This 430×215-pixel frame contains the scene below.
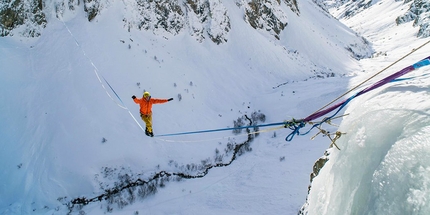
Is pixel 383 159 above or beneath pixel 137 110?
beneath

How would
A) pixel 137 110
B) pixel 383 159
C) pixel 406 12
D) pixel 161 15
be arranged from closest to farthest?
1. pixel 383 159
2. pixel 137 110
3. pixel 161 15
4. pixel 406 12

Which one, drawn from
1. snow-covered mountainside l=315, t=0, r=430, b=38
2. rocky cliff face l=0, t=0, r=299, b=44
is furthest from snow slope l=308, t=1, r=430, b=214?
snow-covered mountainside l=315, t=0, r=430, b=38

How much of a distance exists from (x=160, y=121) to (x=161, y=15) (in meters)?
9.73

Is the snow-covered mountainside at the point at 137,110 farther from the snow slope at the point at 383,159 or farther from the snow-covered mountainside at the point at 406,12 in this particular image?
the snow-covered mountainside at the point at 406,12

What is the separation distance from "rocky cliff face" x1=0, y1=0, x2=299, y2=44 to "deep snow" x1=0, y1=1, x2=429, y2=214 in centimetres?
64

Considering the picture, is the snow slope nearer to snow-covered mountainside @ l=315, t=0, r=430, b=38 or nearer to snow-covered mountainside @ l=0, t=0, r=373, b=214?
snow-covered mountainside @ l=0, t=0, r=373, b=214

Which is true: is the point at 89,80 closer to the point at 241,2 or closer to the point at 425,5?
the point at 241,2

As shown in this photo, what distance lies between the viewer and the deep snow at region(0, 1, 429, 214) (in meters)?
4.81

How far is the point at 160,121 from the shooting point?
47.3 feet

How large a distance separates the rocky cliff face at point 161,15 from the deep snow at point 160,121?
0.64 m

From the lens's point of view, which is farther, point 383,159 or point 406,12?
point 406,12

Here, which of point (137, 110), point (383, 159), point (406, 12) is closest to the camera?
point (383, 159)

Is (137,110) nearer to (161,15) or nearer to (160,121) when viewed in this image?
(160,121)

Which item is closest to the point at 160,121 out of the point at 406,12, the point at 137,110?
the point at 137,110
